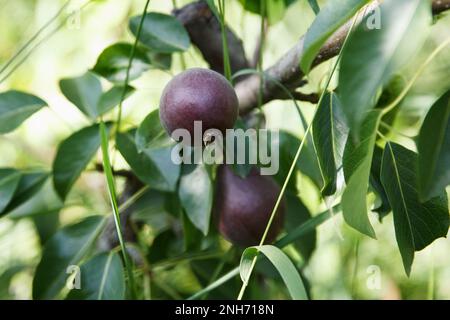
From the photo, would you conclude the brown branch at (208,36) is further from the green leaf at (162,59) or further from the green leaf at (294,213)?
the green leaf at (294,213)

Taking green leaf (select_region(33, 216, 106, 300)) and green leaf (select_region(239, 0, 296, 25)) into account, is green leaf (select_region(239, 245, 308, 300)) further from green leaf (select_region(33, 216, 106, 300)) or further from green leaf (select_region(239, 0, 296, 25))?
green leaf (select_region(239, 0, 296, 25))

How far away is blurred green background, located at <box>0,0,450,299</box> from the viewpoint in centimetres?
108

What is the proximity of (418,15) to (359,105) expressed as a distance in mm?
64

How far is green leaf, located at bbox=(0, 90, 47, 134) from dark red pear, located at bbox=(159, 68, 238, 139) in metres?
0.28

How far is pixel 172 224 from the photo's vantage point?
924mm

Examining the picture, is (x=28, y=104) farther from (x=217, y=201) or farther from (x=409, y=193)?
(x=409, y=193)

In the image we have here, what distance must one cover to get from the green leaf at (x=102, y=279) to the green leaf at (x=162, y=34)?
0.22m

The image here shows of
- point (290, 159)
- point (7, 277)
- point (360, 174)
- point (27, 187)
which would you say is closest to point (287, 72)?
point (290, 159)

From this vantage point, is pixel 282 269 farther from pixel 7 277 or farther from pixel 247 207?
pixel 7 277

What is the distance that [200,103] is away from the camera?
501 mm

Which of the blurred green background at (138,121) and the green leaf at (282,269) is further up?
the blurred green background at (138,121)

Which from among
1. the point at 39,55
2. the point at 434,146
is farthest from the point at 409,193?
the point at 39,55

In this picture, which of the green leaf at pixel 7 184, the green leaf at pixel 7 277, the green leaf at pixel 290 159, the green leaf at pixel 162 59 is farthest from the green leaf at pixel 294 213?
the green leaf at pixel 7 277

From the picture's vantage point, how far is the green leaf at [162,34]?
70 centimetres
